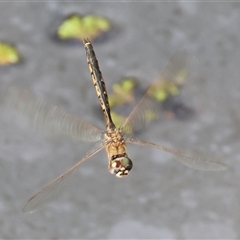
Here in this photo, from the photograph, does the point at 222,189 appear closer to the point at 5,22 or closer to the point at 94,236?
the point at 94,236

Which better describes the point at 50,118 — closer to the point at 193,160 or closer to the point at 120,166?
the point at 120,166

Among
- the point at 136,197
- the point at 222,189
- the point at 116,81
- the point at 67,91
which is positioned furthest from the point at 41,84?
the point at 222,189

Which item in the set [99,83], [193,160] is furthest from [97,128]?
[193,160]

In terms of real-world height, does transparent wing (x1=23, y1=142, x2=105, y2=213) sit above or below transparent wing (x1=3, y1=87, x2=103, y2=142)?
below

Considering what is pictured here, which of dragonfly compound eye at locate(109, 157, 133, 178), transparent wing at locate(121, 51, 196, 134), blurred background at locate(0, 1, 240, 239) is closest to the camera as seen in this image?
dragonfly compound eye at locate(109, 157, 133, 178)

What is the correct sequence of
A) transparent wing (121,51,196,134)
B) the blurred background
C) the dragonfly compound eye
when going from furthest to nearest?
the blurred background → transparent wing (121,51,196,134) → the dragonfly compound eye

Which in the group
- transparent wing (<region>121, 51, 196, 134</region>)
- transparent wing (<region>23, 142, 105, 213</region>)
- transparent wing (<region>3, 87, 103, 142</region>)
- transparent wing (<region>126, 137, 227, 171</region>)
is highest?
transparent wing (<region>121, 51, 196, 134</region>)

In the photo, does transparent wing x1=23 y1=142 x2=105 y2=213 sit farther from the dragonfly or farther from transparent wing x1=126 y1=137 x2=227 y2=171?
transparent wing x1=126 y1=137 x2=227 y2=171

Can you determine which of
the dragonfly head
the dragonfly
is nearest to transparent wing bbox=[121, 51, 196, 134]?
the dragonfly
